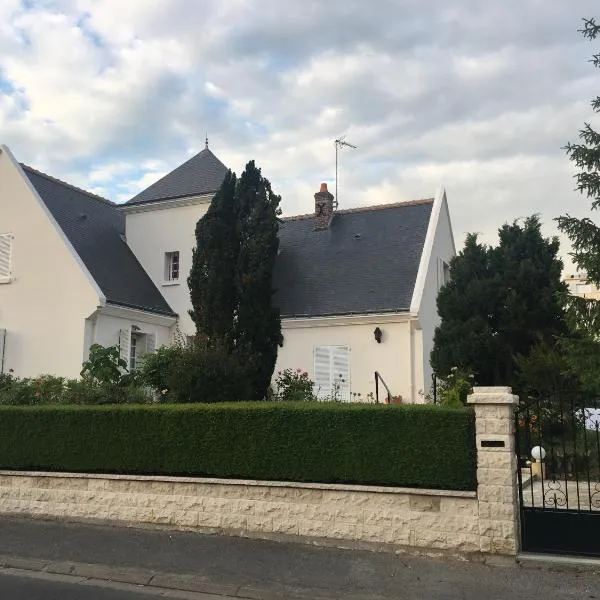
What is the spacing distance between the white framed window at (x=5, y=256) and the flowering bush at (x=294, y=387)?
25.4 ft

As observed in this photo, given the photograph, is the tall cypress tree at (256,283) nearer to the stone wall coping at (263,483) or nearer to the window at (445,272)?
the stone wall coping at (263,483)

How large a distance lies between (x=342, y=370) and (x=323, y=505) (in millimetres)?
8792

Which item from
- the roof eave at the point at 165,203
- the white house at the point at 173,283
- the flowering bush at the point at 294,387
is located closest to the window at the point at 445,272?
the white house at the point at 173,283

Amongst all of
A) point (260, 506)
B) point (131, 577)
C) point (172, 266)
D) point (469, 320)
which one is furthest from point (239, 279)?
point (131, 577)

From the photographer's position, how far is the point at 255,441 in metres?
8.09

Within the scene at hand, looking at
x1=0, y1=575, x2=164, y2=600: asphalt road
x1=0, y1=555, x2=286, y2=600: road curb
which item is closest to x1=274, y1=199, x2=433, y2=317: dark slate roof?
x1=0, y1=555, x2=286, y2=600: road curb

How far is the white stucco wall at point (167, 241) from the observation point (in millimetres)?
18438

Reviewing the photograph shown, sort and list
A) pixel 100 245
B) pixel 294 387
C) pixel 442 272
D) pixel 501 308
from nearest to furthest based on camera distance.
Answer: pixel 294 387 → pixel 501 308 → pixel 100 245 → pixel 442 272

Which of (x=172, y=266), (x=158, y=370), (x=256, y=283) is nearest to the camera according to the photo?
(x=158, y=370)

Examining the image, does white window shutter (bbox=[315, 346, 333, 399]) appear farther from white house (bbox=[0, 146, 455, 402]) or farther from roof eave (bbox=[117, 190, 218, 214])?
roof eave (bbox=[117, 190, 218, 214])

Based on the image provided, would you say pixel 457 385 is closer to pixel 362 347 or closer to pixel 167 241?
pixel 362 347

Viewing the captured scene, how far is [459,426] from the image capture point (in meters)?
7.30

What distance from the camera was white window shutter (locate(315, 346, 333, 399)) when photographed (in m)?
16.4

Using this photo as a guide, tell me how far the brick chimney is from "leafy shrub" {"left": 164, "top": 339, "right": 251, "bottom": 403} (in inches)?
419
